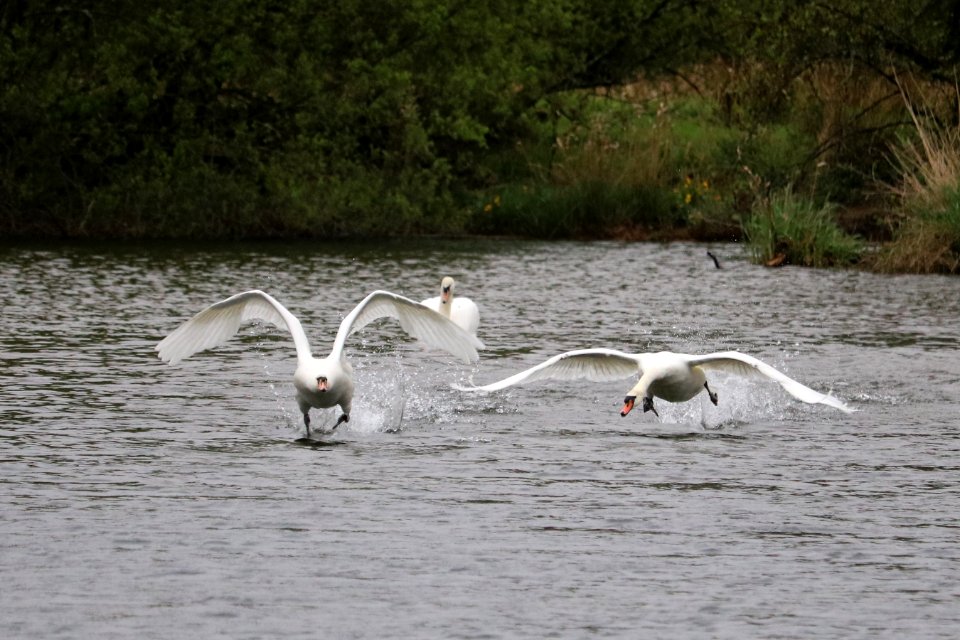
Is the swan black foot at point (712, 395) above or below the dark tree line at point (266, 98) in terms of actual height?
below

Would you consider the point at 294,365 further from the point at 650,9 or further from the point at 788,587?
the point at 650,9

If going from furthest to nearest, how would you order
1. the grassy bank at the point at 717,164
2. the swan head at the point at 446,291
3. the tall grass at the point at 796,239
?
the grassy bank at the point at 717,164
the tall grass at the point at 796,239
the swan head at the point at 446,291

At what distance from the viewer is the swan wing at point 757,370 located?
471 inches

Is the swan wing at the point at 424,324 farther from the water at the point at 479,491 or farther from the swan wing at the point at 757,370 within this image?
the swan wing at the point at 757,370

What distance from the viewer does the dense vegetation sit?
31.8 m

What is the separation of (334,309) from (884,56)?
13235 millimetres

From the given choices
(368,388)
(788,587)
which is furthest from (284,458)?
(788,587)

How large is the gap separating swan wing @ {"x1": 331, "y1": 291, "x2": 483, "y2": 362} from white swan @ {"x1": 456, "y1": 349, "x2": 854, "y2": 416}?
2.17 feet

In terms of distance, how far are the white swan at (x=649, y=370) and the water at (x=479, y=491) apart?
0.33 m

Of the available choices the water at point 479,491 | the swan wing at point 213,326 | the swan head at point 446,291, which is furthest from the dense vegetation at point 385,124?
the swan wing at point 213,326

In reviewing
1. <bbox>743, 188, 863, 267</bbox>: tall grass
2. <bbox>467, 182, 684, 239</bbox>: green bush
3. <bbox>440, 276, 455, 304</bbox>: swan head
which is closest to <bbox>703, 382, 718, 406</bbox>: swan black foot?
<bbox>440, 276, 455, 304</bbox>: swan head

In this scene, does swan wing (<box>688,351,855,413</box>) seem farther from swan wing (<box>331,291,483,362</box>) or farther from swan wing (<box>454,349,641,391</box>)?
swan wing (<box>331,291,483,362</box>)

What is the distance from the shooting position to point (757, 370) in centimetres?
1330

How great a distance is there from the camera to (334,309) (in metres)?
21.6
